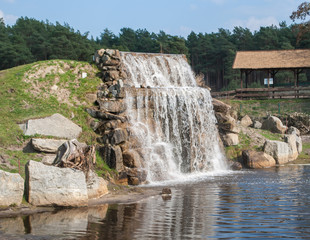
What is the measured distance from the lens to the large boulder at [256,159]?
2395 cm

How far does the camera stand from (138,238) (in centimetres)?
974

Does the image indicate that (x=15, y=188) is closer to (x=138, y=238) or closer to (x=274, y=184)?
(x=138, y=238)

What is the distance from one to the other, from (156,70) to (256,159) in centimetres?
852

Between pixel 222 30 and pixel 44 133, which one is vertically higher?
pixel 222 30

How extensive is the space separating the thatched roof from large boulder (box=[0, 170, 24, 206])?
3097 centimetres

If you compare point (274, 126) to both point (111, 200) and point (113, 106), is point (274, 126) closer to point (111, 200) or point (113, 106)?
point (113, 106)

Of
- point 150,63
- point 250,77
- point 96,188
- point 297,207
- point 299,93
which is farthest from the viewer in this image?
point 250,77

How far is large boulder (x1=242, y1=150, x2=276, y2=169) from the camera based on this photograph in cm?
2395

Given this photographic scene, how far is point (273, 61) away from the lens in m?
41.1

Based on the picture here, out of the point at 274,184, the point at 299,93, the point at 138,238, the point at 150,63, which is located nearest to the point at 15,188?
the point at 138,238

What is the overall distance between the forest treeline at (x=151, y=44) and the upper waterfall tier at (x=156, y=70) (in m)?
10.9

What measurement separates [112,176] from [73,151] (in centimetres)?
347

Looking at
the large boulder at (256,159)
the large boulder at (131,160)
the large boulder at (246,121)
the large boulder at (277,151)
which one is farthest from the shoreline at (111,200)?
the large boulder at (246,121)

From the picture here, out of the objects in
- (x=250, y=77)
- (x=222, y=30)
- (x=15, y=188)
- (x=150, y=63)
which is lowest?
(x=15, y=188)
